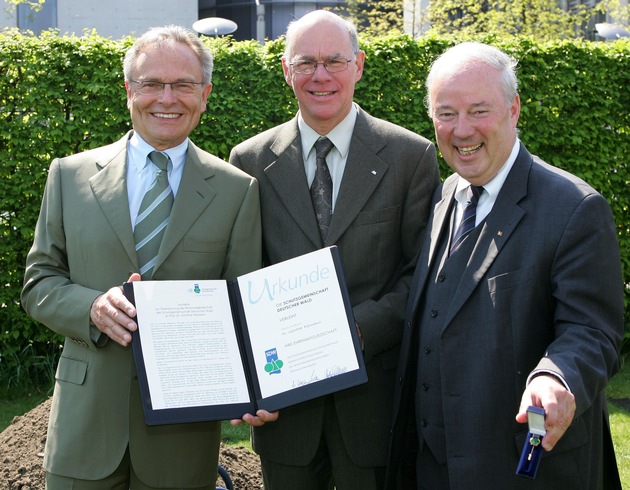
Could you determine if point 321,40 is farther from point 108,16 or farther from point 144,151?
point 108,16

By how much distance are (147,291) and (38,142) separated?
5156 millimetres

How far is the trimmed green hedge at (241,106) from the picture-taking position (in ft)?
25.9

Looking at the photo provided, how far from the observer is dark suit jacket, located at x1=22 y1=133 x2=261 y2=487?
3.42 m

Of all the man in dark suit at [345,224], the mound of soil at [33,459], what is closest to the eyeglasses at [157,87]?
the man in dark suit at [345,224]

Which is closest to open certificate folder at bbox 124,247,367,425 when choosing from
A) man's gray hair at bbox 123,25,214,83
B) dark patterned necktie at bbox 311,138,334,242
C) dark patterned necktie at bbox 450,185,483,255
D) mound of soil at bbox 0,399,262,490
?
dark patterned necktie at bbox 311,138,334,242

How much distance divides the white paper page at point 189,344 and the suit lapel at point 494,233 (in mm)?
915

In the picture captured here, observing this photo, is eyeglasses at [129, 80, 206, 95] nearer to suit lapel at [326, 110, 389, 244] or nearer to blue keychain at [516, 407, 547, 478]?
suit lapel at [326, 110, 389, 244]

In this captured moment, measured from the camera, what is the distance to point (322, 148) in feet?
13.0

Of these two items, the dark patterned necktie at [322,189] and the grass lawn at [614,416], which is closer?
the dark patterned necktie at [322,189]

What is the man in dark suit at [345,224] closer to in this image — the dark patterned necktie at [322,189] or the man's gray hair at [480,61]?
the dark patterned necktie at [322,189]

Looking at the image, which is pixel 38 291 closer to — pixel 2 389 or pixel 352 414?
pixel 352 414

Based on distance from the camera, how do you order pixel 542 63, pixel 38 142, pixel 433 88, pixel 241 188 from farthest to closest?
pixel 542 63, pixel 38 142, pixel 241 188, pixel 433 88

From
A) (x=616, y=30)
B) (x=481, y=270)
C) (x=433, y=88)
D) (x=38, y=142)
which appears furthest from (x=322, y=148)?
(x=616, y=30)

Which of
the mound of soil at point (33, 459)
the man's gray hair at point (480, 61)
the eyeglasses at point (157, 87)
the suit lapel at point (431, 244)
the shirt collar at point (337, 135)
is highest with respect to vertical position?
the man's gray hair at point (480, 61)
